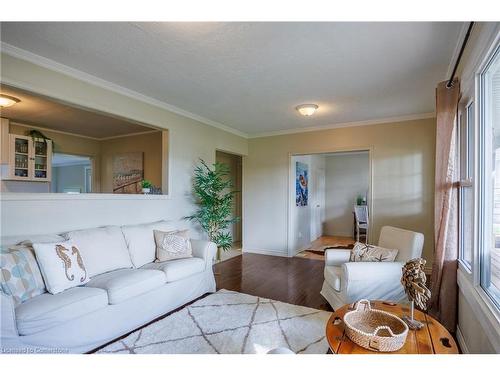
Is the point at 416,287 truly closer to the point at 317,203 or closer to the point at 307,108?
the point at 307,108

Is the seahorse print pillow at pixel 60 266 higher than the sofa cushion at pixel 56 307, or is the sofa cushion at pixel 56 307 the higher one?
the seahorse print pillow at pixel 60 266

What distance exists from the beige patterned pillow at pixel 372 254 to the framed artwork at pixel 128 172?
14.0 feet

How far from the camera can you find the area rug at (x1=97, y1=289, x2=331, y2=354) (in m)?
2.08

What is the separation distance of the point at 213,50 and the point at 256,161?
3.37 m

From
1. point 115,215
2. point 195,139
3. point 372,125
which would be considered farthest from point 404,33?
point 115,215

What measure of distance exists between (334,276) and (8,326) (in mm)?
2579

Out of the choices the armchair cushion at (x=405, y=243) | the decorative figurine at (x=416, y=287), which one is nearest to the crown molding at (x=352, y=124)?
the armchair cushion at (x=405, y=243)

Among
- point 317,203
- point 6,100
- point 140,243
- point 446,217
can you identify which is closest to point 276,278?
point 140,243

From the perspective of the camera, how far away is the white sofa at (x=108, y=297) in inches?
68.3

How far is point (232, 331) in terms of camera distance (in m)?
2.32

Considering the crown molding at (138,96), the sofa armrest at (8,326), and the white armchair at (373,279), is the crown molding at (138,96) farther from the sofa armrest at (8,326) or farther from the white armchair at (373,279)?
the white armchair at (373,279)

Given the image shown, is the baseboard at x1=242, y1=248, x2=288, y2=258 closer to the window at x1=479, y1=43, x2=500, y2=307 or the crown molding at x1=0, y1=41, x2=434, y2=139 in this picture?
the crown molding at x1=0, y1=41, x2=434, y2=139

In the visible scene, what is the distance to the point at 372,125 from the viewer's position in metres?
4.50

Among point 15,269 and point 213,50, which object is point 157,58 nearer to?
point 213,50
